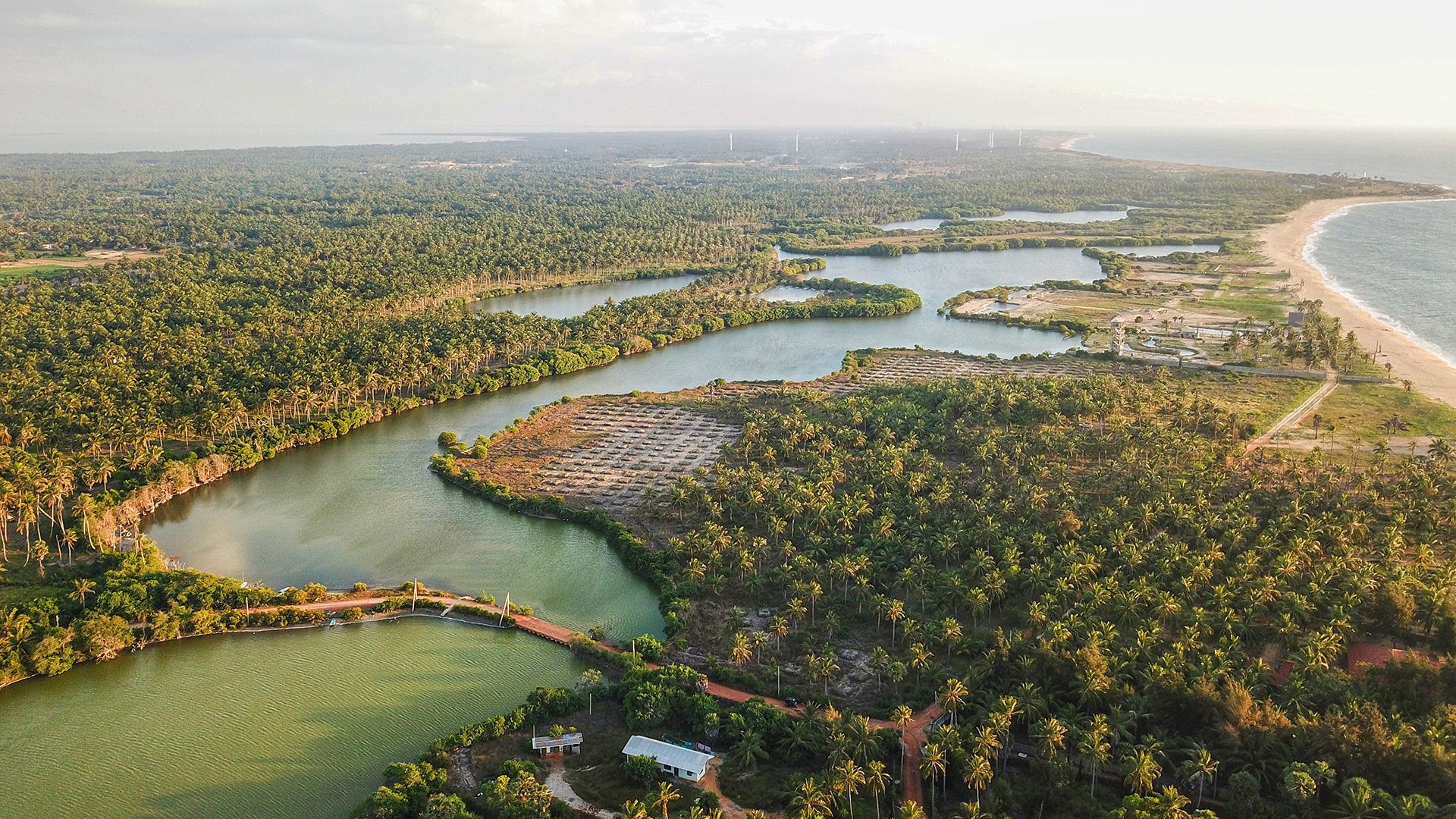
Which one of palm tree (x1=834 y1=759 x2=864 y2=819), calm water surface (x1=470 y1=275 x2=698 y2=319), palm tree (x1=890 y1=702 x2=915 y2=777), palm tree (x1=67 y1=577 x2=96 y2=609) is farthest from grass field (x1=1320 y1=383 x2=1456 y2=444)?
palm tree (x1=67 y1=577 x2=96 y2=609)

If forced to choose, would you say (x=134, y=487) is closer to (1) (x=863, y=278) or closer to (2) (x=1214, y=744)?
(2) (x=1214, y=744)

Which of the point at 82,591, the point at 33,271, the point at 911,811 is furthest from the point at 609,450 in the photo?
the point at 33,271

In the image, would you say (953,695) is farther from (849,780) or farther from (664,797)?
(664,797)

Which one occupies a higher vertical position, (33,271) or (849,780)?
(33,271)

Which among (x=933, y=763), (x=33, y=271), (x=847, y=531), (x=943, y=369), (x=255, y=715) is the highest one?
(x=33, y=271)

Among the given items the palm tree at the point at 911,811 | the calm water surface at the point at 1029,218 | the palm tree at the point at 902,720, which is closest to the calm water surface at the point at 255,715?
the palm tree at the point at 902,720

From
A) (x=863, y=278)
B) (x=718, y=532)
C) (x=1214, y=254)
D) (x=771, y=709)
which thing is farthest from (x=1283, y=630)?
(x=1214, y=254)

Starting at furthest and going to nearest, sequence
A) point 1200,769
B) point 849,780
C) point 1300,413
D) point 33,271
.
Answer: point 33,271
point 1300,413
point 849,780
point 1200,769
